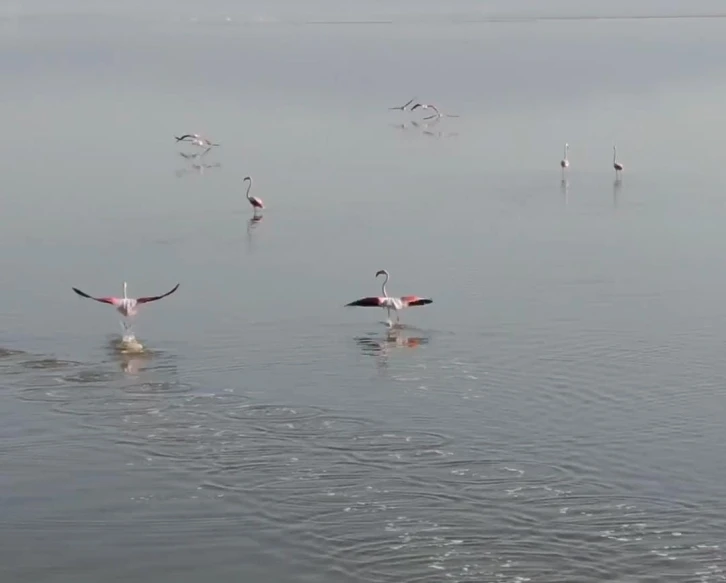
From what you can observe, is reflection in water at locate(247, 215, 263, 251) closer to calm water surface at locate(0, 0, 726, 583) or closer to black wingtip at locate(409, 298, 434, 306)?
calm water surface at locate(0, 0, 726, 583)

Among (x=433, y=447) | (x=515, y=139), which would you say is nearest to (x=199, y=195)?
(x=515, y=139)

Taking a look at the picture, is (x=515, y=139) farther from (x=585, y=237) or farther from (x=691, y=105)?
(x=585, y=237)

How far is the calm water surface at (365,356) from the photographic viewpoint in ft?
32.1

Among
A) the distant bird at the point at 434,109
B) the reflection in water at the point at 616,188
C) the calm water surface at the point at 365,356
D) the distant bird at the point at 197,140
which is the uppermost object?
the distant bird at the point at 434,109

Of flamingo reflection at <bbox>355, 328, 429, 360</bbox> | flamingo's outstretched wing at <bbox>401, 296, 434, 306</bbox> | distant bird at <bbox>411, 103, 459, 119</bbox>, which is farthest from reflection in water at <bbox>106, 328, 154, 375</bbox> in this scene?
distant bird at <bbox>411, 103, 459, 119</bbox>

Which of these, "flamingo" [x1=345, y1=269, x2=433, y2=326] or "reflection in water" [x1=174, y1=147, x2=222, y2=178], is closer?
"flamingo" [x1=345, y1=269, x2=433, y2=326]

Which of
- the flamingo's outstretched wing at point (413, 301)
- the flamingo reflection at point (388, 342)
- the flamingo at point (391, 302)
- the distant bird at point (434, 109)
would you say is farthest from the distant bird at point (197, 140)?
the flamingo reflection at point (388, 342)

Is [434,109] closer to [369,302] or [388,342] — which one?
[369,302]

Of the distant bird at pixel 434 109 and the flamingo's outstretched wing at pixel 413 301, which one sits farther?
the distant bird at pixel 434 109

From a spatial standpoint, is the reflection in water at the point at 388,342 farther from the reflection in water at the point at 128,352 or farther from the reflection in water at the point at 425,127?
the reflection in water at the point at 425,127

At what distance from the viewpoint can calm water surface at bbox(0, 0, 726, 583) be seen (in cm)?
977

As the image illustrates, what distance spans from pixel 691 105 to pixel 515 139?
8665 millimetres

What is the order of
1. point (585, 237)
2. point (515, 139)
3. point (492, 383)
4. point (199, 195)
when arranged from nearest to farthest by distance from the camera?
1. point (492, 383)
2. point (585, 237)
3. point (199, 195)
4. point (515, 139)

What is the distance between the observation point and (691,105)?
3803 centimetres
